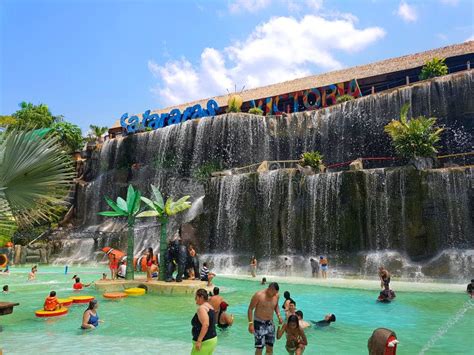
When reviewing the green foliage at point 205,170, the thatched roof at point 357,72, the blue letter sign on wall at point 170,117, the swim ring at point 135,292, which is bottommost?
the swim ring at point 135,292

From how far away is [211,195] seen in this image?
2820cm

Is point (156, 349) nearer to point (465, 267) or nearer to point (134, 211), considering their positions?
point (134, 211)

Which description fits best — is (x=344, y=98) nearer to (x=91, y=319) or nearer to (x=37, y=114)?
(x=91, y=319)

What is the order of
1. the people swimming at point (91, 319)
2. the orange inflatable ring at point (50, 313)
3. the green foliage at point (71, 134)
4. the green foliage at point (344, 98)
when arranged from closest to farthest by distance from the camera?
1. the people swimming at point (91, 319)
2. the orange inflatable ring at point (50, 313)
3. the green foliage at point (344, 98)
4. the green foliage at point (71, 134)

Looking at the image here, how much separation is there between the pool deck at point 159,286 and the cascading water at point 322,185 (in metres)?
9.23

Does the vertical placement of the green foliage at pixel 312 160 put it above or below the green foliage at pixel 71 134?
below

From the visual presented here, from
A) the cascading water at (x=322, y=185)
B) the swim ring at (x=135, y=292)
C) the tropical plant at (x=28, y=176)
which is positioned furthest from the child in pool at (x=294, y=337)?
the cascading water at (x=322, y=185)

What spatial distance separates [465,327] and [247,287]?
31.4 feet

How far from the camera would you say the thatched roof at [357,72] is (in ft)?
117

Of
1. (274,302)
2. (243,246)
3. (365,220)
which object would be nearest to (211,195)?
(243,246)

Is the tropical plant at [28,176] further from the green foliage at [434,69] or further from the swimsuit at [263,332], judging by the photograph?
the green foliage at [434,69]

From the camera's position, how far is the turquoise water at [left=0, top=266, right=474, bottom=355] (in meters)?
8.80

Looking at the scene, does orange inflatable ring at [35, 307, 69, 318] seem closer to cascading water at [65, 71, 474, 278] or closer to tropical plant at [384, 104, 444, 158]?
cascading water at [65, 71, 474, 278]

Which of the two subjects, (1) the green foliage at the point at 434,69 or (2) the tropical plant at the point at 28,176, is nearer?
(2) the tropical plant at the point at 28,176
